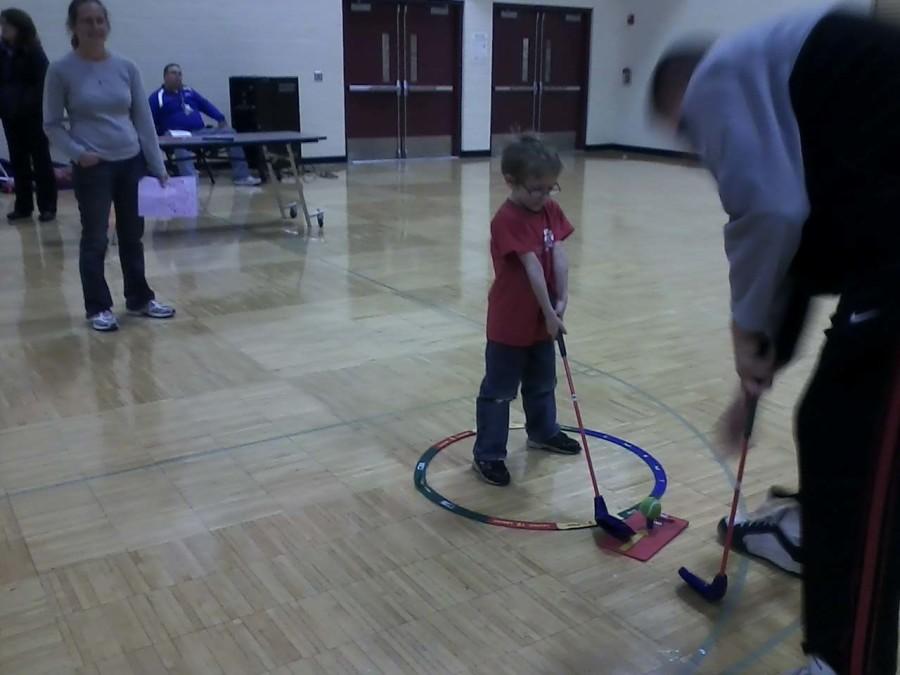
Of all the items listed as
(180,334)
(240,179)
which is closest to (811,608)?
(180,334)

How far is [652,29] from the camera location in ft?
43.7

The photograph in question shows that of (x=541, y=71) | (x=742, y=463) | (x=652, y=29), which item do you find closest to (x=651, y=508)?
(x=742, y=463)

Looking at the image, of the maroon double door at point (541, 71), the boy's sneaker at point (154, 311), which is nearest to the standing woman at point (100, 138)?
the boy's sneaker at point (154, 311)

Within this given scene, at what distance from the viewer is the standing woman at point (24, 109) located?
21.3ft

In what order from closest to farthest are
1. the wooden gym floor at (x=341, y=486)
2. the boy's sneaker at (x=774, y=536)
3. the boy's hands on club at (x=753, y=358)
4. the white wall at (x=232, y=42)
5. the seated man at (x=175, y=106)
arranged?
the boy's hands on club at (x=753, y=358), the wooden gym floor at (x=341, y=486), the boy's sneaker at (x=774, y=536), the seated man at (x=175, y=106), the white wall at (x=232, y=42)

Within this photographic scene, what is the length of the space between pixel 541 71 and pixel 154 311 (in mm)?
10130

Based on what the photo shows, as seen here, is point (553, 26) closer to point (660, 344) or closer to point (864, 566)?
point (660, 344)

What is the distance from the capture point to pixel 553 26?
43.2ft

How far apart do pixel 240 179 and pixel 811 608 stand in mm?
8830

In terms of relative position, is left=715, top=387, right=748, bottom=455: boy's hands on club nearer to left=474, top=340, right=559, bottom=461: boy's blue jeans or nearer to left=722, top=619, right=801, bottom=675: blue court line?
left=722, top=619, right=801, bottom=675: blue court line

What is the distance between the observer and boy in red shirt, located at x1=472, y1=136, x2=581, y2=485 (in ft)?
7.91

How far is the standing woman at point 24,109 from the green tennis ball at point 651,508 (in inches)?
234

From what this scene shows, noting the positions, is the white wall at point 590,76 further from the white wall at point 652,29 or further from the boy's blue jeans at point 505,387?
the boy's blue jeans at point 505,387

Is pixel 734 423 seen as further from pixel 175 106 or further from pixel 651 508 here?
pixel 175 106
